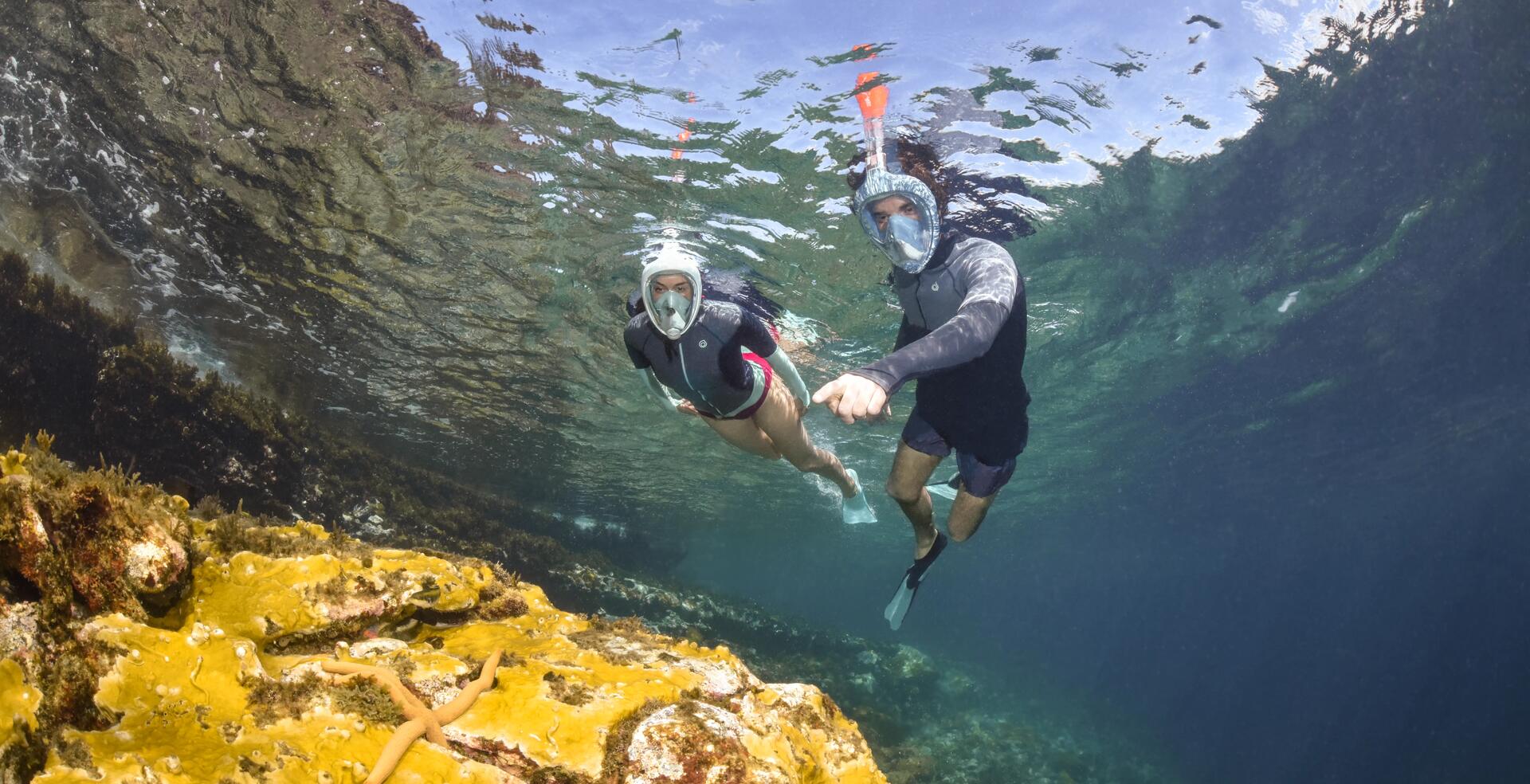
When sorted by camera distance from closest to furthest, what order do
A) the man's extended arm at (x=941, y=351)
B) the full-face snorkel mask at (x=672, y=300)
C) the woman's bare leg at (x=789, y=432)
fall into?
1. the man's extended arm at (x=941, y=351)
2. the full-face snorkel mask at (x=672, y=300)
3. the woman's bare leg at (x=789, y=432)

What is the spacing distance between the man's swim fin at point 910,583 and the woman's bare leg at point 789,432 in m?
1.43

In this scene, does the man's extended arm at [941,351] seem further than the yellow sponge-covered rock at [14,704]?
Yes

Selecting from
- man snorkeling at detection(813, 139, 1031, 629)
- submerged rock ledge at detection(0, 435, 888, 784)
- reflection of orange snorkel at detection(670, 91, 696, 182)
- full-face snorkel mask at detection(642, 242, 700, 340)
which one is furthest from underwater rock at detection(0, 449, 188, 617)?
reflection of orange snorkel at detection(670, 91, 696, 182)

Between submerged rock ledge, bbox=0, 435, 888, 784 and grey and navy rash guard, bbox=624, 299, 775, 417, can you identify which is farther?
grey and navy rash guard, bbox=624, 299, 775, 417

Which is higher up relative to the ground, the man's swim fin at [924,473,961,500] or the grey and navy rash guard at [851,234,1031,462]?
the grey and navy rash guard at [851,234,1031,462]

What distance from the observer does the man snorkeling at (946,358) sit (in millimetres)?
3402

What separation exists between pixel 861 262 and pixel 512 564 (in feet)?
41.0

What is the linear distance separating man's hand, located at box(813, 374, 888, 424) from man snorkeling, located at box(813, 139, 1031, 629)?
0.07 m

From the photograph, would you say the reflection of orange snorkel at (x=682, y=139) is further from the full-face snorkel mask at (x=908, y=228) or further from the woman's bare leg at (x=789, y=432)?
the woman's bare leg at (x=789, y=432)

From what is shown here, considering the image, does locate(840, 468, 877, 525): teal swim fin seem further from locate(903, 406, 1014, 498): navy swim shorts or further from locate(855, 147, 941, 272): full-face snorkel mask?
locate(855, 147, 941, 272): full-face snorkel mask

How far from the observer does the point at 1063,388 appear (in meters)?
19.8

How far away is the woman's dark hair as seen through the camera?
29.1 ft

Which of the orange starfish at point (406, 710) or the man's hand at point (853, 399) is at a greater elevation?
the man's hand at point (853, 399)

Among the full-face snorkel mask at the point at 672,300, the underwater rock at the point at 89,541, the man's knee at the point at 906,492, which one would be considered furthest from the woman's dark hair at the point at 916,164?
the underwater rock at the point at 89,541
